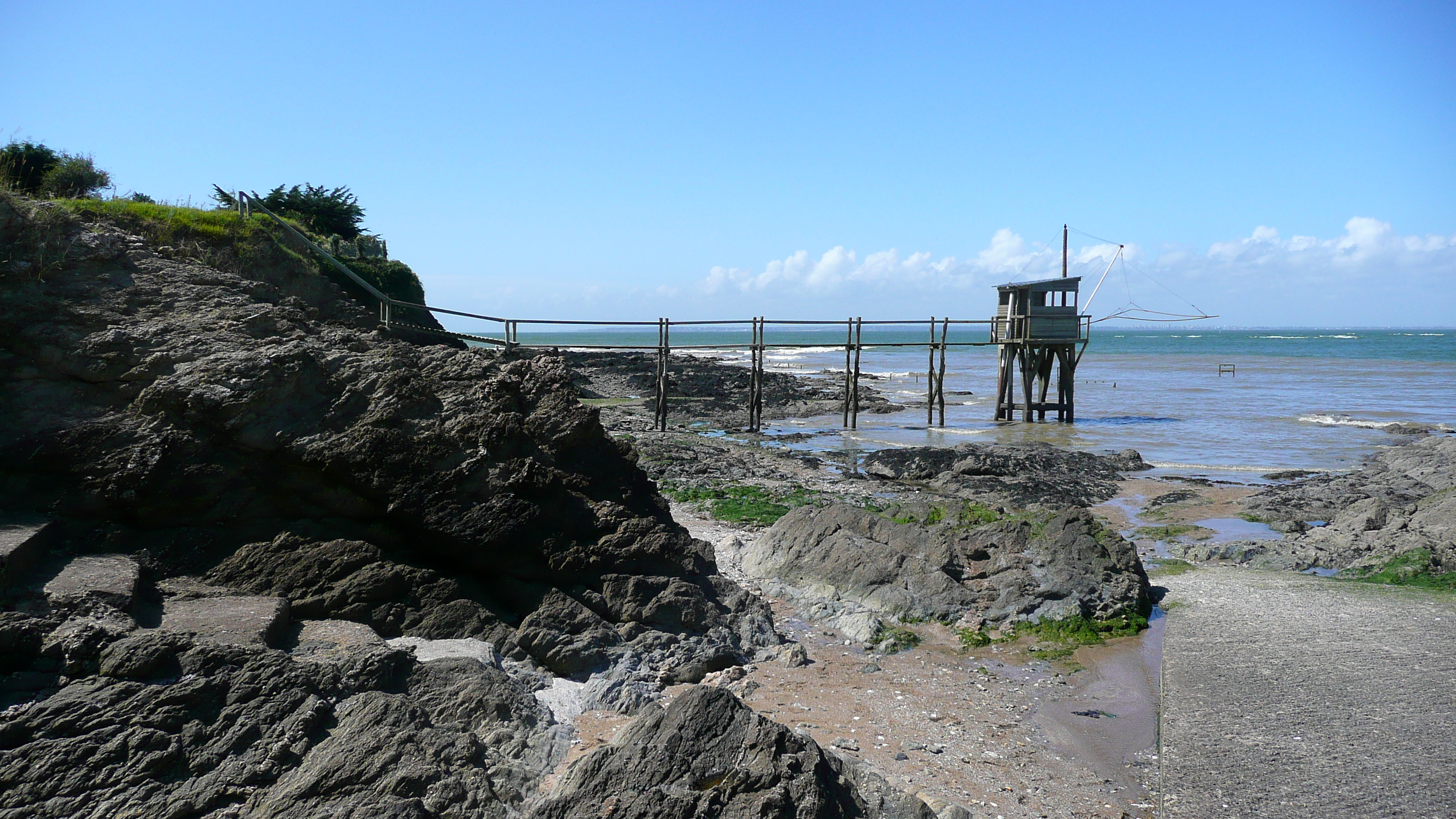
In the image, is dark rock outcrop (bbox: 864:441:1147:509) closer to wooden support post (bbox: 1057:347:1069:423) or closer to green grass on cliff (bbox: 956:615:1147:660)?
green grass on cliff (bbox: 956:615:1147:660)

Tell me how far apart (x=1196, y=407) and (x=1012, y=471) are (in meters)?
18.1

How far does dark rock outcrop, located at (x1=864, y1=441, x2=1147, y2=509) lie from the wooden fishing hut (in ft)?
21.0

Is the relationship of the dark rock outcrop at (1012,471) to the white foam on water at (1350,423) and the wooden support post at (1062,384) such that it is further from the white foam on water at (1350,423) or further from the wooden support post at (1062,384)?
the white foam on water at (1350,423)

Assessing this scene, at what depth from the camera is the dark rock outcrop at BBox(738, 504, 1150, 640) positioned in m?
7.87

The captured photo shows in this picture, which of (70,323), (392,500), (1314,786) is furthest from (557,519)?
(1314,786)

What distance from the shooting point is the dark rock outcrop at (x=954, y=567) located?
25.8 ft

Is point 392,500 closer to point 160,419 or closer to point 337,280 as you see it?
point 160,419

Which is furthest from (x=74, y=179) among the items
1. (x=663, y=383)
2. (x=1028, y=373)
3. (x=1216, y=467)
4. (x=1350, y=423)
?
(x=1350, y=423)

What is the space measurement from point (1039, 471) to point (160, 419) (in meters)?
13.8

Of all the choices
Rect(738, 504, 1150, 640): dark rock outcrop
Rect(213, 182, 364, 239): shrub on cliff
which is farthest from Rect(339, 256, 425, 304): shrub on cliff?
Rect(738, 504, 1150, 640): dark rock outcrop

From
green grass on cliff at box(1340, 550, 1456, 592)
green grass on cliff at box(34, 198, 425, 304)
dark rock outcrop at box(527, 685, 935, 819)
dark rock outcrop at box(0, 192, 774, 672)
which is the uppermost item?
green grass on cliff at box(34, 198, 425, 304)

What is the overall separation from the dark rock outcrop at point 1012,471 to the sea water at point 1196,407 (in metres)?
1.83

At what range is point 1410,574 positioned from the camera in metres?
8.67

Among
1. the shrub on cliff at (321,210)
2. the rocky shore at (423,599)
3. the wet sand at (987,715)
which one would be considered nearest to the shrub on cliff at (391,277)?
the shrub on cliff at (321,210)
